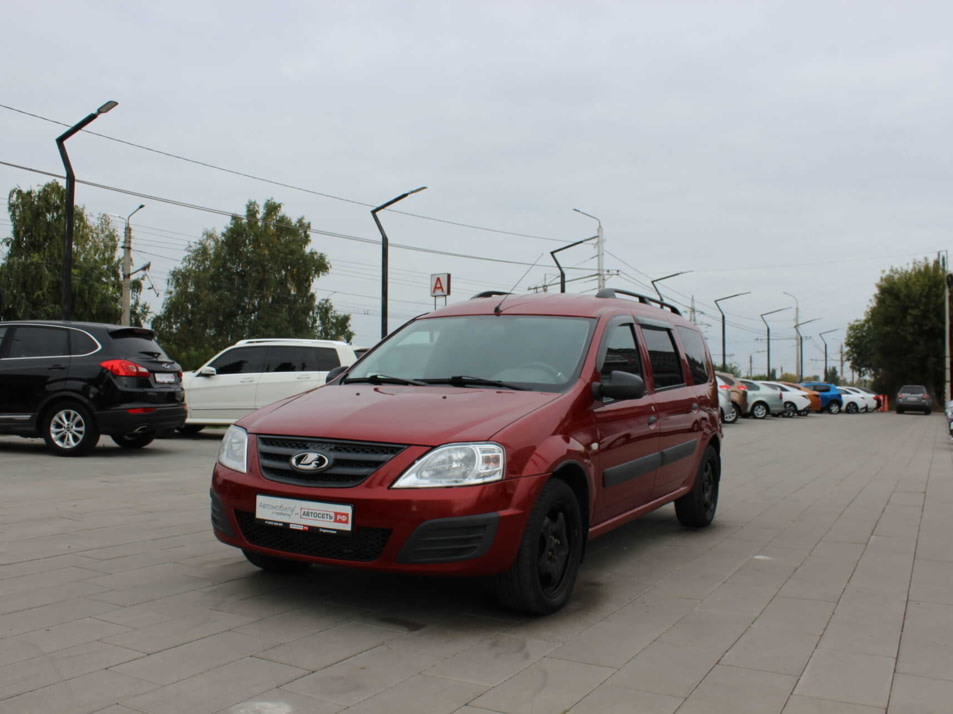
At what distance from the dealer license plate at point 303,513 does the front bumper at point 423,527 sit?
0.09ft

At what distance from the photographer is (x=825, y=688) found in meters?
3.52

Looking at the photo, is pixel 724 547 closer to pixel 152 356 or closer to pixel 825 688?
pixel 825 688

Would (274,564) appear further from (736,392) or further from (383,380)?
(736,392)

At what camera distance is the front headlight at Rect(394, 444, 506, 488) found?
4074 millimetres

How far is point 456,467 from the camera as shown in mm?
4102

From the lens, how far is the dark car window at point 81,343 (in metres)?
11.6

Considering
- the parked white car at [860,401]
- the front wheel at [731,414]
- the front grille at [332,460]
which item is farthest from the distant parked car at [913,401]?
the front grille at [332,460]

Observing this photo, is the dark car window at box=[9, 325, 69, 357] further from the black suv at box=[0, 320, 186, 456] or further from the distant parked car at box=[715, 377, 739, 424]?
the distant parked car at box=[715, 377, 739, 424]

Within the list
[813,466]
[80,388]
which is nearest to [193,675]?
[80,388]

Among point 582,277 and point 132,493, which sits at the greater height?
point 582,277

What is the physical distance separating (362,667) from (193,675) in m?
0.65

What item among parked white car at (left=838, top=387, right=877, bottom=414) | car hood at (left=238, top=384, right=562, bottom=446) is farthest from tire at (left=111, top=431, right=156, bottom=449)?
parked white car at (left=838, top=387, right=877, bottom=414)

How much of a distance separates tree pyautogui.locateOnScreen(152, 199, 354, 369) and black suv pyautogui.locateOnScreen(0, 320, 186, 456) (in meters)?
47.2

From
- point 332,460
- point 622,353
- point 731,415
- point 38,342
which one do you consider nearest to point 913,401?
point 731,415
